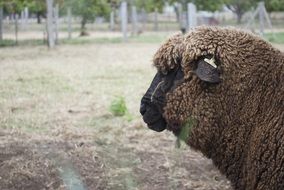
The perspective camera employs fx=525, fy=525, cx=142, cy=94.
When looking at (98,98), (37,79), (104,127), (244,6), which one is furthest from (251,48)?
(244,6)

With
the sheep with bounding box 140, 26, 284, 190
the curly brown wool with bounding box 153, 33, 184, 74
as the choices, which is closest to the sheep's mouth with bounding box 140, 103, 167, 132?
the sheep with bounding box 140, 26, 284, 190

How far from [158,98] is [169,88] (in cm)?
11

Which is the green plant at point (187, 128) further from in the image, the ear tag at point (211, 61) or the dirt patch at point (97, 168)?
the dirt patch at point (97, 168)

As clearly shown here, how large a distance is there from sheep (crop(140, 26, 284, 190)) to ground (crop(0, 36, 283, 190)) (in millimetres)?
1832

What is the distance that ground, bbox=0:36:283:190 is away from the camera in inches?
214

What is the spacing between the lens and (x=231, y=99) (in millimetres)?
3492

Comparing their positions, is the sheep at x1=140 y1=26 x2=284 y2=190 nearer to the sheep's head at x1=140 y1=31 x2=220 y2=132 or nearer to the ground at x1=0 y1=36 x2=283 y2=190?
the sheep's head at x1=140 y1=31 x2=220 y2=132

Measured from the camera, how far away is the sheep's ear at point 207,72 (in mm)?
3465

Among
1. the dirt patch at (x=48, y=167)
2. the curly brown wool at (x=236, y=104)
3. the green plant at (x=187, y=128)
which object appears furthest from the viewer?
the dirt patch at (x=48, y=167)

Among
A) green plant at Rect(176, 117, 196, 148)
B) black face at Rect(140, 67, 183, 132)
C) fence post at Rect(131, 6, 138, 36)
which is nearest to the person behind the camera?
green plant at Rect(176, 117, 196, 148)

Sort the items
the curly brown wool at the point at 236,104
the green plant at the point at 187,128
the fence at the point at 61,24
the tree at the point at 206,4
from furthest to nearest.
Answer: the tree at the point at 206,4 → the fence at the point at 61,24 → the green plant at the point at 187,128 → the curly brown wool at the point at 236,104

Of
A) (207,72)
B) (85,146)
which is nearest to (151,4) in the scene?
(85,146)

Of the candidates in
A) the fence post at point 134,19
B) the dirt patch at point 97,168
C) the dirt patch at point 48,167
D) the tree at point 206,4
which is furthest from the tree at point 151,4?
the dirt patch at point 48,167

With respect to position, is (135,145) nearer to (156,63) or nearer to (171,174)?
(171,174)
